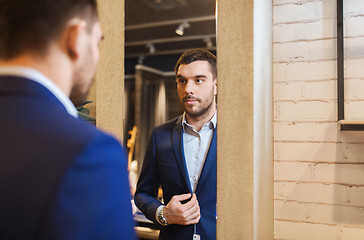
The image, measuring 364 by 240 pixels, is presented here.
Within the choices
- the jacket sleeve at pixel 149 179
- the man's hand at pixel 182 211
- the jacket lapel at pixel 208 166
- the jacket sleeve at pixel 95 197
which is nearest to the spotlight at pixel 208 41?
the jacket sleeve at pixel 149 179

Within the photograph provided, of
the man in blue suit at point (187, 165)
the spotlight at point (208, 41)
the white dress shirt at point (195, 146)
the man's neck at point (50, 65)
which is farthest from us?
the spotlight at point (208, 41)

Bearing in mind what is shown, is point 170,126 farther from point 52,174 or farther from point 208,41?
point 208,41

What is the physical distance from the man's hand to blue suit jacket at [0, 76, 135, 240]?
1.20 metres

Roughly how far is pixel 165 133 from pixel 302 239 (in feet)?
3.21

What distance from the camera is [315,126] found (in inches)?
68.7

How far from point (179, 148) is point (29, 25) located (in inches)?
55.4

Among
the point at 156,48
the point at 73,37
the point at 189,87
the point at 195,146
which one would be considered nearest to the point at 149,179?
Result: the point at 195,146

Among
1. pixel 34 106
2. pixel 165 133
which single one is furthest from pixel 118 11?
pixel 34 106

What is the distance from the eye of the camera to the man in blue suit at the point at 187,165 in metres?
1.80

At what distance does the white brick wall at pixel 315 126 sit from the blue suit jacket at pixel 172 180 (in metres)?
0.36

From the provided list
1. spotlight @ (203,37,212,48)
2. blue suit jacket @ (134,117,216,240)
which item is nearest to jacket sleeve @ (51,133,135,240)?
blue suit jacket @ (134,117,216,240)

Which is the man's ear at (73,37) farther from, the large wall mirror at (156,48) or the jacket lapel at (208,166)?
the large wall mirror at (156,48)

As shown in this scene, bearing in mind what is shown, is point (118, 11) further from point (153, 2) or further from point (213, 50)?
point (213, 50)

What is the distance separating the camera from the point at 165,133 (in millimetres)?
2057
